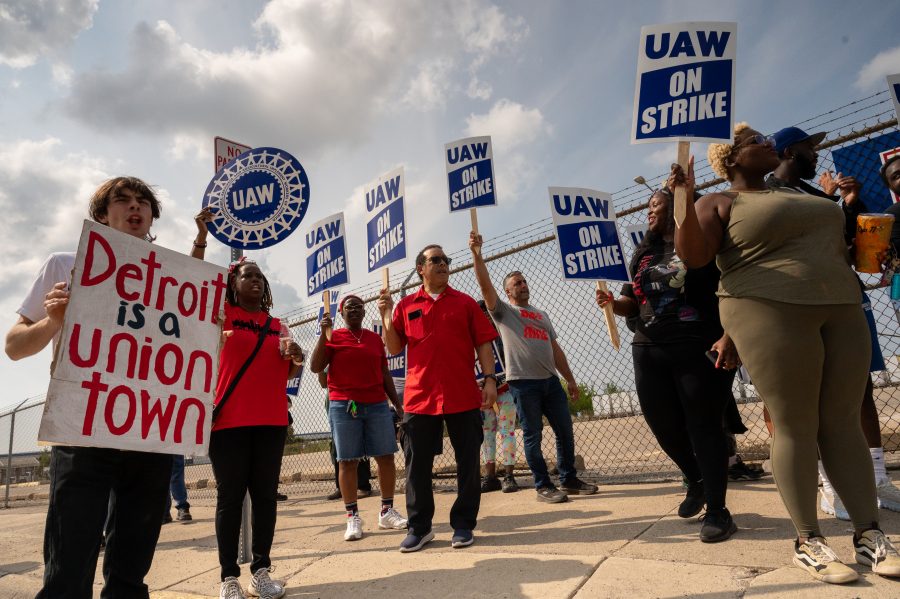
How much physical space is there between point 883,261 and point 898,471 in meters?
2.29

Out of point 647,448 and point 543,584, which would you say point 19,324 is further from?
point 647,448

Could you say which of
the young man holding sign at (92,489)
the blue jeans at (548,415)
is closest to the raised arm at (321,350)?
the blue jeans at (548,415)

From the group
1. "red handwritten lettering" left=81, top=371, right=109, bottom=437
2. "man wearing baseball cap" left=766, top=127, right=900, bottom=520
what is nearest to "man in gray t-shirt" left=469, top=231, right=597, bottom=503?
"man wearing baseball cap" left=766, top=127, right=900, bottom=520

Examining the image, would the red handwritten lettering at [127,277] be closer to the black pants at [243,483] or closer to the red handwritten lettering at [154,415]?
the red handwritten lettering at [154,415]

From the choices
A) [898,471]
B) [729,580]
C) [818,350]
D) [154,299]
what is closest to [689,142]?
[818,350]

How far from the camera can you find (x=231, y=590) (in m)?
2.95

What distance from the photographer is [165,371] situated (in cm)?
247

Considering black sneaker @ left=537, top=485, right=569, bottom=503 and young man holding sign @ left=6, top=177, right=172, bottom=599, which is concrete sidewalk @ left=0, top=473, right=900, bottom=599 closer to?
black sneaker @ left=537, top=485, right=569, bottom=503

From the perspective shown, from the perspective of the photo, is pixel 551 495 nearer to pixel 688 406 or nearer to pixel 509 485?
pixel 509 485

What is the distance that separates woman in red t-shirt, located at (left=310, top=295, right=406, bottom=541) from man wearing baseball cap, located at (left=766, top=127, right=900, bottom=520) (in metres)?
2.91

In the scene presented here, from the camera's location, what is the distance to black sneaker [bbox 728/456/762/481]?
4488 millimetres

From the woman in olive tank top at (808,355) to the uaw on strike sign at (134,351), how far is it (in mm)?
2414

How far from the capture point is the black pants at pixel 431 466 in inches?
145

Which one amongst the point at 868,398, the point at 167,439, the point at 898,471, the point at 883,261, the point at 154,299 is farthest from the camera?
the point at 898,471
